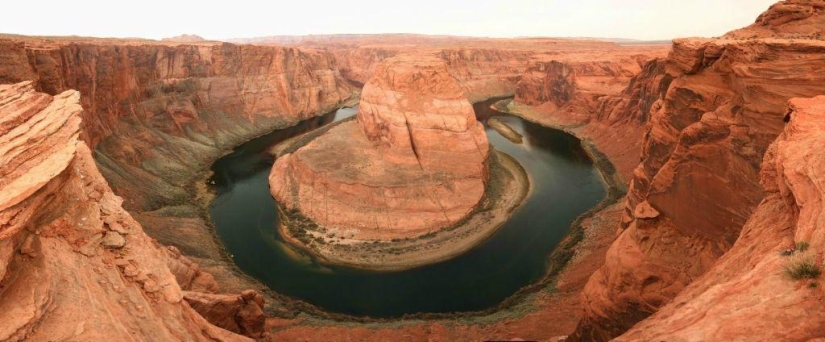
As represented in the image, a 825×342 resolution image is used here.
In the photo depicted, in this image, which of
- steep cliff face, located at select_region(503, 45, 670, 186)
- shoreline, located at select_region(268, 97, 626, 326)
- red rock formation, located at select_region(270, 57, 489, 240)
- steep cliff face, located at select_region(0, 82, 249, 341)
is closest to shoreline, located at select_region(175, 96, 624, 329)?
shoreline, located at select_region(268, 97, 626, 326)

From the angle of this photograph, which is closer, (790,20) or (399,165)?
(790,20)

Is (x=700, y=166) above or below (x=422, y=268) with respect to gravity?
above

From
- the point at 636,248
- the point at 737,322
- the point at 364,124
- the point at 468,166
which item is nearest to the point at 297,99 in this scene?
the point at 364,124

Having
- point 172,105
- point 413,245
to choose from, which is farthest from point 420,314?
point 172,105

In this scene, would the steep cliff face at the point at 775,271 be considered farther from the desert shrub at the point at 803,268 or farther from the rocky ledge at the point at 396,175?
the rocky ledge at the point at 396,175

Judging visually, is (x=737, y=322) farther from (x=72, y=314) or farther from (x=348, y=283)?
(x=348, y=283)

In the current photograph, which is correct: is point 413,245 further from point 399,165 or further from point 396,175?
point 399,165

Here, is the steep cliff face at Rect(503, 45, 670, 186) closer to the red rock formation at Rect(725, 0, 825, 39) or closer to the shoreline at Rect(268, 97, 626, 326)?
the shoreline at Rect(268, 97, 626, 326)
